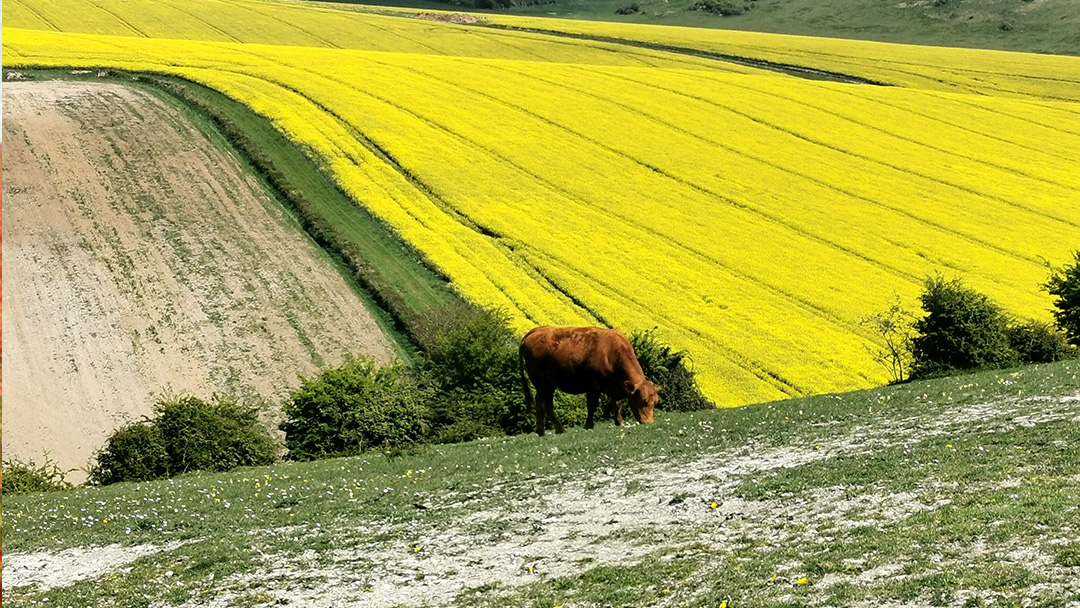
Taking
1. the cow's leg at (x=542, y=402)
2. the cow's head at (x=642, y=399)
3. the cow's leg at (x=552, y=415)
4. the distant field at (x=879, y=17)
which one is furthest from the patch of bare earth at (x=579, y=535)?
the distant field at (x=879, y=17)

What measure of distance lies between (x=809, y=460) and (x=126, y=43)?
79.7 meters

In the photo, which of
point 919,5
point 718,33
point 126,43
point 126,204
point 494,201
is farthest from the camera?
point 919,5

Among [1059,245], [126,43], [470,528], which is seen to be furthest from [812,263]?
[126,43]

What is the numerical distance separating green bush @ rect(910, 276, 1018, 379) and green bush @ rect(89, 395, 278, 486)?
71.7ft

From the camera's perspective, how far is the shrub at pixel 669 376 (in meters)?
37.2

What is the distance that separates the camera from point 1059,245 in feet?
183

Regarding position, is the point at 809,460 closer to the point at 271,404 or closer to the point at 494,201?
the point at 271,404

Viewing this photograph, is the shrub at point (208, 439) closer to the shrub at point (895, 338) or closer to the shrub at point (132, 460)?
the shrub at point (132, 460)

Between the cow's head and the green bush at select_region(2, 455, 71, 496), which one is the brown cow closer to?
the cow's head

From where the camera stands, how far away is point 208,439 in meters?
32.4

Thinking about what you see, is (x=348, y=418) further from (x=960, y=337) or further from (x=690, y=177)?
(x=690, y=177)

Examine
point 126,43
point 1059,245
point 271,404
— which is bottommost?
point 271,404

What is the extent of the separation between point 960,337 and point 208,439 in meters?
24.2

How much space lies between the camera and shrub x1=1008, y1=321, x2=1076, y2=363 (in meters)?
39.0
